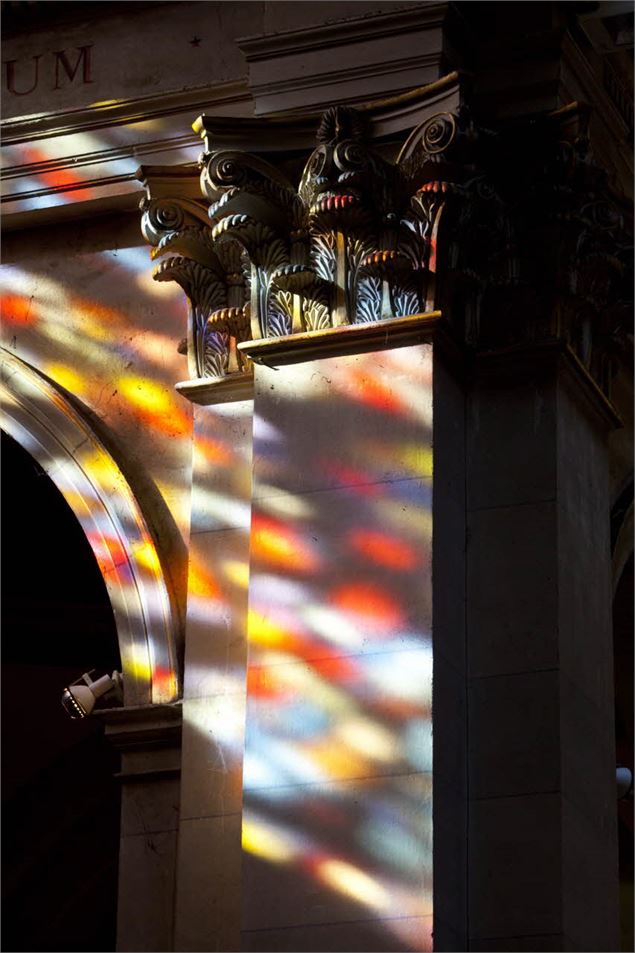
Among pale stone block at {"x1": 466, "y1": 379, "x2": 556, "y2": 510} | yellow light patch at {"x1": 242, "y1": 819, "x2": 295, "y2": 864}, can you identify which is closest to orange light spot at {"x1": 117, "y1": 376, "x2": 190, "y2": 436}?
pale stone block at {"x1": 466, "y1": 379, "x2": 556, "y2": 510}

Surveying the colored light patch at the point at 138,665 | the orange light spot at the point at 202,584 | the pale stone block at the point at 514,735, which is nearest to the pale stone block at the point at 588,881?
the pale stone block at the point at 514,735

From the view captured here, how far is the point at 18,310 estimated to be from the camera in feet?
35.0

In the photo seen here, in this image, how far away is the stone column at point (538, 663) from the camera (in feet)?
28.3

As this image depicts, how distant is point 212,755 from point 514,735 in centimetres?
124

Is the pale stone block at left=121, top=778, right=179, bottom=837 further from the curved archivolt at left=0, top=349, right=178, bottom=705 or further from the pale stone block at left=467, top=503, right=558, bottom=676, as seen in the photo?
the pale stone block at left=467, top=503, right=558, bottom=676

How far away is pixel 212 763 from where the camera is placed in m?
9.20

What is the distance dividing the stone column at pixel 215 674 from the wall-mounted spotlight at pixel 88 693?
1.75 feet

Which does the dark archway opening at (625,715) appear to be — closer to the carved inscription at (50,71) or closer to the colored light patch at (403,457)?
the colored light patch at (403,457)

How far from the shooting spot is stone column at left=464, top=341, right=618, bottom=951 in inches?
340

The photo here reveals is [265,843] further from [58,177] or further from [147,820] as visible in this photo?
[58,177]

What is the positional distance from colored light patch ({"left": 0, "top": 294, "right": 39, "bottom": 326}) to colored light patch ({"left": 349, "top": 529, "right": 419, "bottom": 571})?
2460 mm

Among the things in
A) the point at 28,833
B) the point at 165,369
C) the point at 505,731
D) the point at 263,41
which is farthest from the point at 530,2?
the point at 28,833

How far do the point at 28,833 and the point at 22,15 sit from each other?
6.97 metres

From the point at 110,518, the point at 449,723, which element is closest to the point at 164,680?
the point at 110,518
